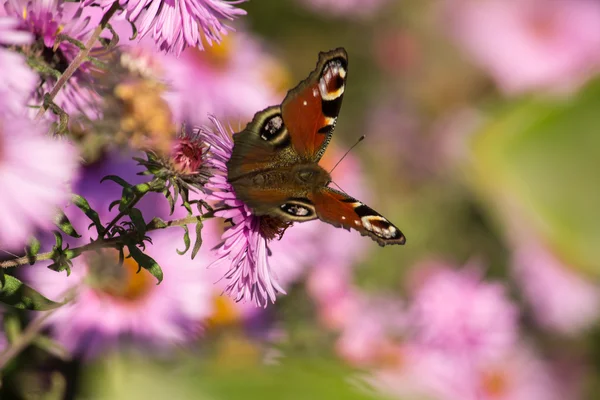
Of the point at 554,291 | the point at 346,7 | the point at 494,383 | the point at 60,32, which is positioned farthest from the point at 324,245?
the point at 346,7

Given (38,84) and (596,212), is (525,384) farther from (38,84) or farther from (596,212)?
(38,84)

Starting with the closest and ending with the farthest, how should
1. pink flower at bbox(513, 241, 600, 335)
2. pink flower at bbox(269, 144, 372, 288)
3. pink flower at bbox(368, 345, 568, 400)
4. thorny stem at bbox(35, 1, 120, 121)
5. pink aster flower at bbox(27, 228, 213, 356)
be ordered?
thorny stem at bbox(35, 1, 120, 121), pink aster flower at bbox(27, 228, 213, 356), pink flower at bbox(269, 144, 372, 288), pink flower at bbox(368, 345, 568, 400), pink flower at bbox(513, 241, 600, 335)

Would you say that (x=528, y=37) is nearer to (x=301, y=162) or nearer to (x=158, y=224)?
(x=301, y=162)

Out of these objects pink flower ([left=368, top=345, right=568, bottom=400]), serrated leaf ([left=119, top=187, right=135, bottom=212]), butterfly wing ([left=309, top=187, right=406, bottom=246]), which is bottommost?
serrated leaf ([left=119, top=187, right=135, bottom=212])

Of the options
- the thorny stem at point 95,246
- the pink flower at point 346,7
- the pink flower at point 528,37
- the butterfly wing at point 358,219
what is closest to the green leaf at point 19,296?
the thorny stem at point 95,246

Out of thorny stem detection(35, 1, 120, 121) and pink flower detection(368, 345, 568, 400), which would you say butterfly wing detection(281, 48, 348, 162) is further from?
pink flower detection(368, 345, 568, 400)

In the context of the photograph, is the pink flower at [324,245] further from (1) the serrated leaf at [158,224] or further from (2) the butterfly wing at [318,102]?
(1) the serrated leaf at [158,224]

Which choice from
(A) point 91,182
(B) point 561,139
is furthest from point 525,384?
(A) point 91,182

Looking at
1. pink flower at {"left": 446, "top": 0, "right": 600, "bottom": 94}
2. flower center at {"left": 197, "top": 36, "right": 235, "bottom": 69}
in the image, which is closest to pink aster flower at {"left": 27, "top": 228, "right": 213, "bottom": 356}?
flower center at {"left": 197, "top": 36, "right": 235, "bottom": 69}
